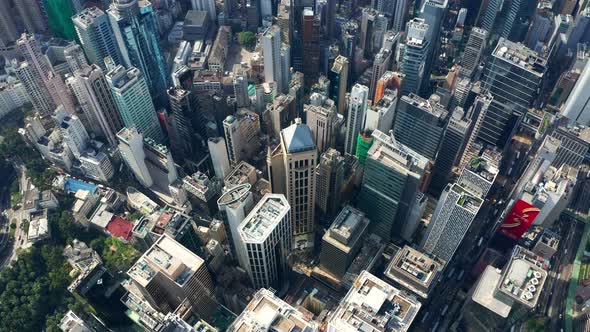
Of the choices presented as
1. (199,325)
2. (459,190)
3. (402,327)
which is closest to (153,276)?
(199,325)

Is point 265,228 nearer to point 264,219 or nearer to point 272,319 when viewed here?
point 264,219

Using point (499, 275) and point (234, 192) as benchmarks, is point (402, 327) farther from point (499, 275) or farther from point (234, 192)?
point (234, 192)

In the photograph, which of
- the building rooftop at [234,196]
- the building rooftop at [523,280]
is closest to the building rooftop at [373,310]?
the building rooftop at [523,280]

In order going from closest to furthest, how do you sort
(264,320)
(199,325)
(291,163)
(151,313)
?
1. (264,320)
2. (199,325)
3. (151,313)
4. (291,163)

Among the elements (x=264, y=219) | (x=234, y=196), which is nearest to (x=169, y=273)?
(x=234, y=196)

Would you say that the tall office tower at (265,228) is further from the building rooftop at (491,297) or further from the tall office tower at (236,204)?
the building rooftop at (491,297)

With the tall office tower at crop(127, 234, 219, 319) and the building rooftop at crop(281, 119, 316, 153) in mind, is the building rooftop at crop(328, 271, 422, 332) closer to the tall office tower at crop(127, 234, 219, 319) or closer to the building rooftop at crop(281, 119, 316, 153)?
the building rooftop at crop(281, 119, 316, 153)

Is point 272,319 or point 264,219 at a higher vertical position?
point 264,219
